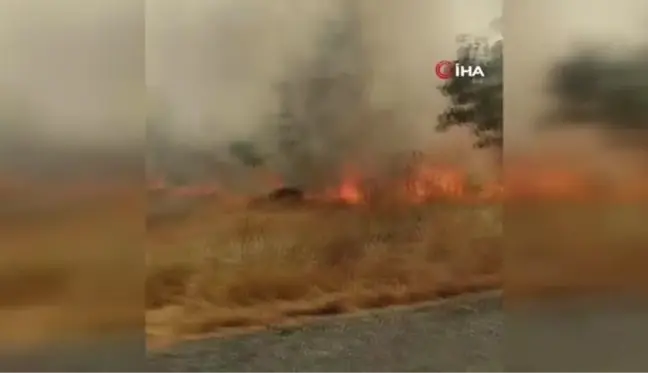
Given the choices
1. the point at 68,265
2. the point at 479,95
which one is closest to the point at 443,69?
the point at 479,95

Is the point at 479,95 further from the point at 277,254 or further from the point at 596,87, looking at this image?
the point at 277,254

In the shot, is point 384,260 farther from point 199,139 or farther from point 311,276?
point 199,139

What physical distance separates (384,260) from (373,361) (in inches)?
5.8

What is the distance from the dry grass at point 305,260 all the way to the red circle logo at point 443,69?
0.19 meters

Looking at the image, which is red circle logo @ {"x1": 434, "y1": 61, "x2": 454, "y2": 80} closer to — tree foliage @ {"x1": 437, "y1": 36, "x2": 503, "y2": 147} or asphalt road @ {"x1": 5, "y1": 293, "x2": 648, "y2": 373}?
tree foliage @ {"x1": 437, "y1": 36, "x2": 503, "y2": 147}

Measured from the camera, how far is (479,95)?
124 centimetres

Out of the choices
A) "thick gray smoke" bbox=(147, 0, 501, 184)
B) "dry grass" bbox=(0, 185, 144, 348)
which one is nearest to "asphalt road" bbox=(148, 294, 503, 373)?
"dry grass" bbox=(0, 185, 144, 348)

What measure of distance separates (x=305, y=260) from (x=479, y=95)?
346 millimetres

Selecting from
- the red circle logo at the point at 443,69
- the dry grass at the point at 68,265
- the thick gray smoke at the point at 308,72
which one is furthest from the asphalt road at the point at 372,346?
the red circle logo at the point at 443,69

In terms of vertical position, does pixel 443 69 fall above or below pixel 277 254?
above

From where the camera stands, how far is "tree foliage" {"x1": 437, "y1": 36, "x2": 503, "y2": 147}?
1.22 metres

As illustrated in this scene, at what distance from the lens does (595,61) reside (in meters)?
1.29

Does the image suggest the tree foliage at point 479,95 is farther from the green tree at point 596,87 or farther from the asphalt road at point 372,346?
the asphalt road at point 372,346

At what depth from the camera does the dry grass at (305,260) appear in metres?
1.14
